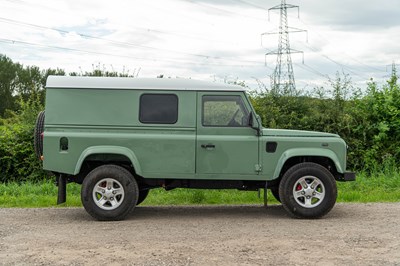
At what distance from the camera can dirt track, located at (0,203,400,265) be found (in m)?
6.59

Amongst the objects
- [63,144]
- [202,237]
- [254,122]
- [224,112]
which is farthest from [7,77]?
[202,237]

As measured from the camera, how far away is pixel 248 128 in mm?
9180

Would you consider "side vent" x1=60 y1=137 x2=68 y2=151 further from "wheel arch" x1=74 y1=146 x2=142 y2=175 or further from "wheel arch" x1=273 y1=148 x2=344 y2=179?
"wheel arch" x1=273 y1=148 x2=344 y2=179

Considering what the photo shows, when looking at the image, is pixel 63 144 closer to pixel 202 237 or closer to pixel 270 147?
pixel 202 237

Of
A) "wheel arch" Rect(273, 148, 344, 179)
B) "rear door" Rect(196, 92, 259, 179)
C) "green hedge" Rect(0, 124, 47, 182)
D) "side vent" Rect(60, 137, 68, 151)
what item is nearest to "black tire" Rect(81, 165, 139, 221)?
"side vent" Rect(60, 137, 68, 151)

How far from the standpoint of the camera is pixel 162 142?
29.7 feet

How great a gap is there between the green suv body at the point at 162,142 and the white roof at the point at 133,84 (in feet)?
0.05

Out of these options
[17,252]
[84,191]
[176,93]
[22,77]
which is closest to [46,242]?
[17,252]

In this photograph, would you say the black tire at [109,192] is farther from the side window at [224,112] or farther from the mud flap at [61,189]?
the side window at [224,112]

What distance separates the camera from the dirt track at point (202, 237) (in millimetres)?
6586

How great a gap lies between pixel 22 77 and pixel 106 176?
58025mm

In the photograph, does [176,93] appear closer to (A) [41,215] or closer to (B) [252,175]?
(B) [252,175]

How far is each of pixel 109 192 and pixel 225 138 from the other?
1.94 metres

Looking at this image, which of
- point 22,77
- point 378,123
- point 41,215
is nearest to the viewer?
point 41,215
